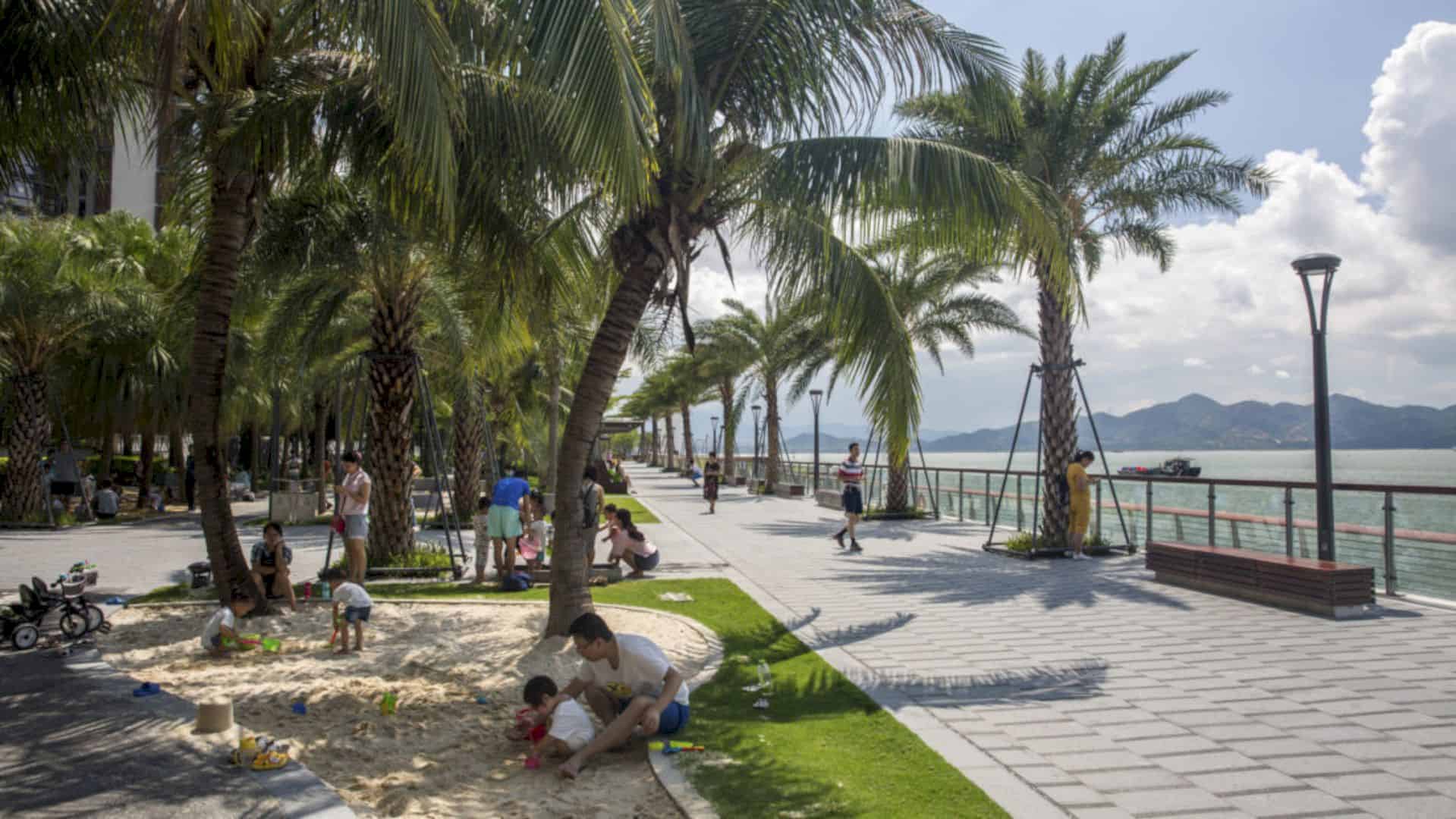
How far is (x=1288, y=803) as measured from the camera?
3924mm

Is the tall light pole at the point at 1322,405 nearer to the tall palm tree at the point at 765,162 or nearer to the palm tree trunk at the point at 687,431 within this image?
the tall palm tree at the point at 765,162

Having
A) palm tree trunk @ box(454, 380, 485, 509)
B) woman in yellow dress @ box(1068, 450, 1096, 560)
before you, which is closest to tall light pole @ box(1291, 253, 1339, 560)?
woman in yellow dress @ box(1068, 450, 1096, 560)

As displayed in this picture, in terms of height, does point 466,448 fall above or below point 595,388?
below

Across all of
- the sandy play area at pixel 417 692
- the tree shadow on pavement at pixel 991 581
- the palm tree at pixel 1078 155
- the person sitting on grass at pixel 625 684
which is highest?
the palm tree at pixel 1078 155

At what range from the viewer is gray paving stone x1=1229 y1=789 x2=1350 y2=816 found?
383 cm

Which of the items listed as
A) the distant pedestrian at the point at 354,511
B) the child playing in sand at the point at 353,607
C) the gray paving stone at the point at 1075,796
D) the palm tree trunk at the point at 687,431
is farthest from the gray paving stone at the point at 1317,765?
the palm tree trunk at the point at 687,431

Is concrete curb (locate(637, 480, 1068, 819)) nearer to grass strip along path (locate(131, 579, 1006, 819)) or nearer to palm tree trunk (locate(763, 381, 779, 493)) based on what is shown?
grass strip along path (locate(131, 579, 1006, 819))

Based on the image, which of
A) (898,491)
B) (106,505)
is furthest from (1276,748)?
(106,505)

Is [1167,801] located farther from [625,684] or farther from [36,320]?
[36,320]

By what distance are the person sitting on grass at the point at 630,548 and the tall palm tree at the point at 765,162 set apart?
13.8 feet

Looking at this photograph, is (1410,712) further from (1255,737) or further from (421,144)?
(421,144)

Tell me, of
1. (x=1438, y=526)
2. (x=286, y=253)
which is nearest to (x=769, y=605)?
(x=1438, y=526)

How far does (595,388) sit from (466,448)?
39.5 feet

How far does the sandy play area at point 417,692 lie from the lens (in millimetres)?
4375
